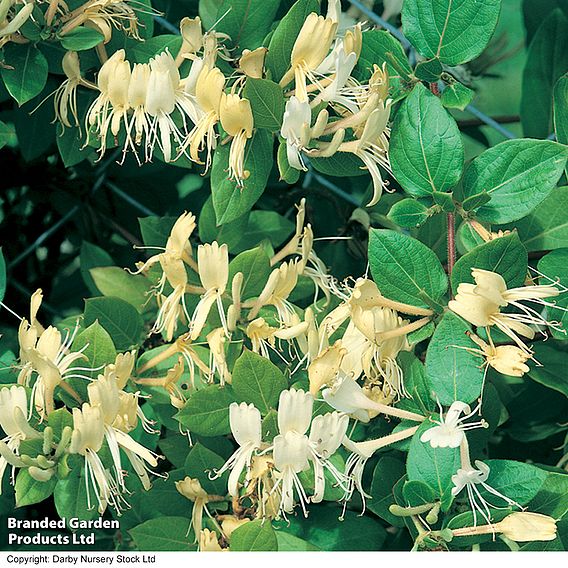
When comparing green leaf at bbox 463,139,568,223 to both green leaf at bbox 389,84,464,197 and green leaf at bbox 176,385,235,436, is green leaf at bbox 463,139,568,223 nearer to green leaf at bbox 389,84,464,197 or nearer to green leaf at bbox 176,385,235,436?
green leaf at bbox 389,84,464,197

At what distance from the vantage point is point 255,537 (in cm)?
69

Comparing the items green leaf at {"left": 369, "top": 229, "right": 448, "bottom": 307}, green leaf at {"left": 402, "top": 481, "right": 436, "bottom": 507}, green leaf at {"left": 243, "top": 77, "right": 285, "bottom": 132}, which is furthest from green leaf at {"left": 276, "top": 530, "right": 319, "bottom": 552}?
green leaf at {"left": 243, "top": 77, "right": 285, "bottom": 132}

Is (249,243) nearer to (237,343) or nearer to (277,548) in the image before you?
(237,343)

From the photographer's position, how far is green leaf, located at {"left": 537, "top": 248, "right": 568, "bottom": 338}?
27.6 inches

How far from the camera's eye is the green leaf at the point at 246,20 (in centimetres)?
81

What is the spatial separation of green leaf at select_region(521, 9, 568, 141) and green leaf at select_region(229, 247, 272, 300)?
0.44 metres

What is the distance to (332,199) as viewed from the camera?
1.11 meters

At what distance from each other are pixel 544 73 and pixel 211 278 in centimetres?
55

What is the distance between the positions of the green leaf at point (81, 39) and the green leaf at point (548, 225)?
0.41 m

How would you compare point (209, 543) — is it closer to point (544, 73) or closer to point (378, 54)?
point (378, 54)

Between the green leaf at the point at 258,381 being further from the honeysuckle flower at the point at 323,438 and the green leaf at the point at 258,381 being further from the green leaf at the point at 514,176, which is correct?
the green leaf at the point at 514,176

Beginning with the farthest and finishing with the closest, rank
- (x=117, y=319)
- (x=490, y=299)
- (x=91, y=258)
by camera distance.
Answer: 1. (x=91, y=258)
2. (x=117, y=319)
3. (x=490, y=299)

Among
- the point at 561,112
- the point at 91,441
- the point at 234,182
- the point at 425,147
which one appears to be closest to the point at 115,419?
the point at 91,441

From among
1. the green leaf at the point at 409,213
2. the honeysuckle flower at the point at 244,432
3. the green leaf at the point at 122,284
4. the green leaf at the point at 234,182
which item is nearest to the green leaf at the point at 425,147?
the green leaf at the point at 409,213
